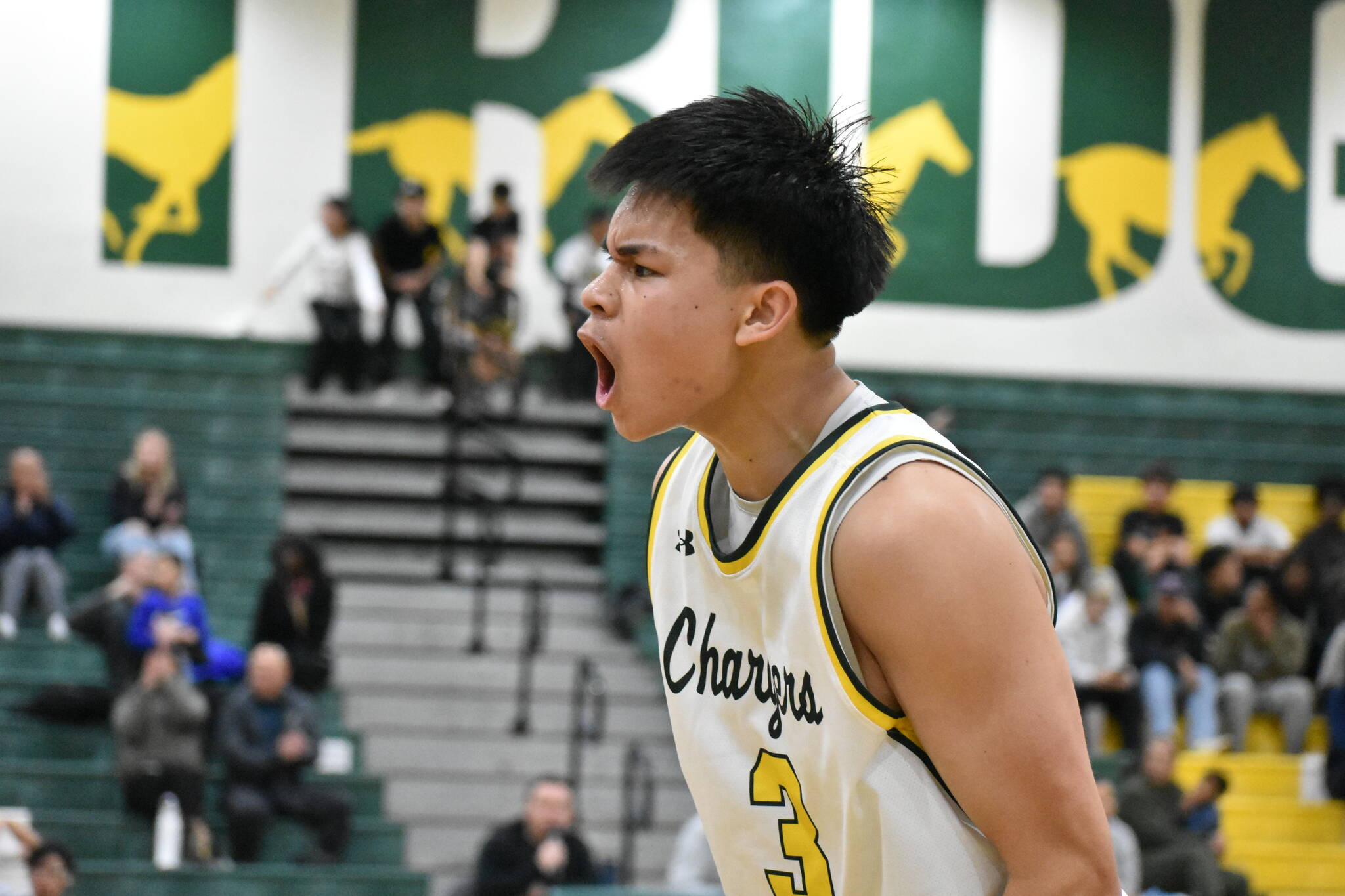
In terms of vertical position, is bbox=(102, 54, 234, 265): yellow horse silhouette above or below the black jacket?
above

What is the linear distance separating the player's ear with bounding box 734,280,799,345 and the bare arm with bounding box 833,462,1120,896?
271 mm

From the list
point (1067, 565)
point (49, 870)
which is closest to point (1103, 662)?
point (1067, 565)

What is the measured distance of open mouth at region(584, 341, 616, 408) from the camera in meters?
1.97

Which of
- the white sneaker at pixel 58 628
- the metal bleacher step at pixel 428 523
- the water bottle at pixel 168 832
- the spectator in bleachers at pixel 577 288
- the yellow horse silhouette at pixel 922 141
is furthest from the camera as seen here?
the yellow horse silhouette at pixel 922 141

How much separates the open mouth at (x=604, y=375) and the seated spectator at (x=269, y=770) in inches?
298

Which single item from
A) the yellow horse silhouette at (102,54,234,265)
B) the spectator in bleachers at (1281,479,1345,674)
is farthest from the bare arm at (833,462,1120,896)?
the yellow horse silhouette at (102,54,234,265)

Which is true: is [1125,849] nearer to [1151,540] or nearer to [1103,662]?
[1103,662]

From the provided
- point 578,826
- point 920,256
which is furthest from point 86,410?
point 920,256

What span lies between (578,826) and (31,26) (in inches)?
349

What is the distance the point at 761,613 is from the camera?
1986 mm

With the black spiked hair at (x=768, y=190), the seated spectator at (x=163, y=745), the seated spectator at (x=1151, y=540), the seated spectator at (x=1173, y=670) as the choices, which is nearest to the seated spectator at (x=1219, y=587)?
the seated spectator at (x=1151, y=540)

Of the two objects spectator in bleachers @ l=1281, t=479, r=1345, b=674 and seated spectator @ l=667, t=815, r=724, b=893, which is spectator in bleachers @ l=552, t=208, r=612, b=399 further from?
spectator in bleachers @ l=1281, t=479, r=1345, b=674

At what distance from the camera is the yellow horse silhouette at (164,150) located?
14.4 m

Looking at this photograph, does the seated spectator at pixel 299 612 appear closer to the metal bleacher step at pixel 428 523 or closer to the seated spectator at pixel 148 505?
the seated spectator at pixel 148 505
